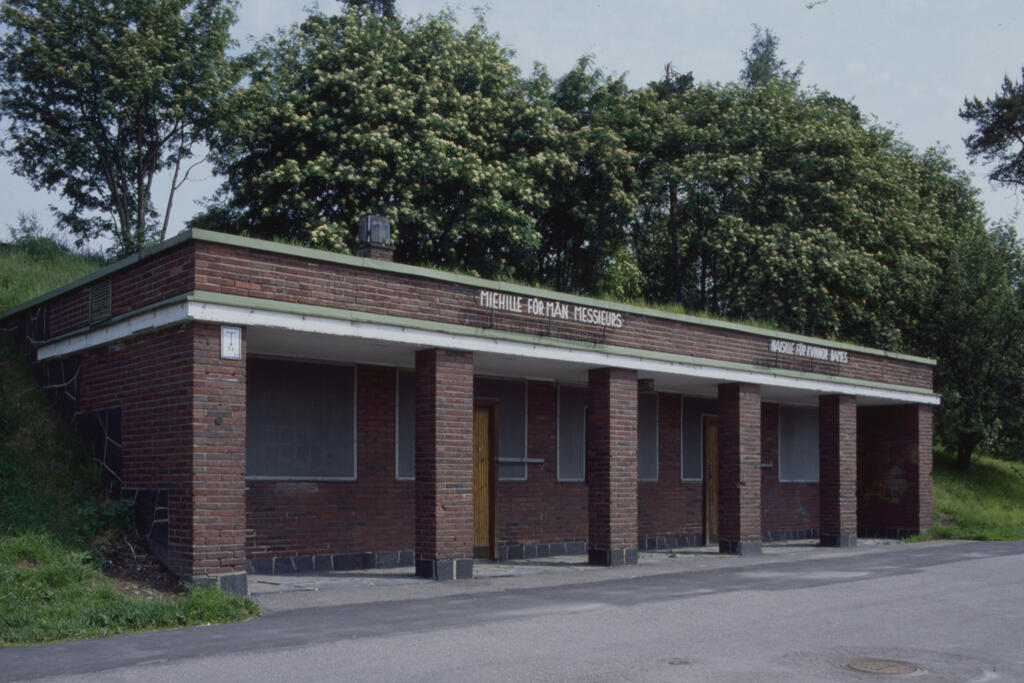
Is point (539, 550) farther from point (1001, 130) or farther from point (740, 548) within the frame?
point (1001, 130)

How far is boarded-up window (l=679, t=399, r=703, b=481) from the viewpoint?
21656 mm

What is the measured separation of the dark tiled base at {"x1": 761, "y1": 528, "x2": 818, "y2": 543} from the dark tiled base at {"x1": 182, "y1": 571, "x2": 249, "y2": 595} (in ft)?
48.9

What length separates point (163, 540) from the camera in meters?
11.9

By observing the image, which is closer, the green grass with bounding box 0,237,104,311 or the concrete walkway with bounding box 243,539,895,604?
the concrete walkway with bounding box 243,539,895,604

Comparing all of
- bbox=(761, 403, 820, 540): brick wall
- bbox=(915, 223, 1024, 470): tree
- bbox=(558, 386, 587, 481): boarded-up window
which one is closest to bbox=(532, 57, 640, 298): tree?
bbox=(915, 223, 1024, 470): tree

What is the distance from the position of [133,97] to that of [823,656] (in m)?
24.6

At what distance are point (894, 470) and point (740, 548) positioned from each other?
7.87 m

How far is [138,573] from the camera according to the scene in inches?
462

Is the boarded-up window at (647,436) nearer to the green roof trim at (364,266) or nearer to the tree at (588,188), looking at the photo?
the green roof trim at (364,266)

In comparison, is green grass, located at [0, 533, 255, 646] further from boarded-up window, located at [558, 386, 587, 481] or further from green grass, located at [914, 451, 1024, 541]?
green grass, located at [914, 451, 1024, 541]

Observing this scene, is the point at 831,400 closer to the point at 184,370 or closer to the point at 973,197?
the point at 184,370

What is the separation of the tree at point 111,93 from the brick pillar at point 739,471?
1741 centimetres

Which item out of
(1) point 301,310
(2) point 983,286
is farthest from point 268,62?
(2) point 983,286

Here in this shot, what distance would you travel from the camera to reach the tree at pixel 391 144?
26500 millimetres
